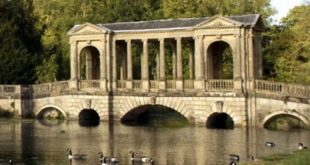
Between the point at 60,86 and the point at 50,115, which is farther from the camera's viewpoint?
the point at 50,115

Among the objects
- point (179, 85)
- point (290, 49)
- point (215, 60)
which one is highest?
point (290, 49)

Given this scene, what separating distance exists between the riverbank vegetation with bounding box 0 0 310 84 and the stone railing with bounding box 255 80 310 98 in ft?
16.4

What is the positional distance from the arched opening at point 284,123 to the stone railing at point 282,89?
2.19 meters

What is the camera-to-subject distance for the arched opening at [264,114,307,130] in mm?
51562

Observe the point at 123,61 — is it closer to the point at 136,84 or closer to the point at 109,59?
the point at 109,59

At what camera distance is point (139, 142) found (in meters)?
45.0

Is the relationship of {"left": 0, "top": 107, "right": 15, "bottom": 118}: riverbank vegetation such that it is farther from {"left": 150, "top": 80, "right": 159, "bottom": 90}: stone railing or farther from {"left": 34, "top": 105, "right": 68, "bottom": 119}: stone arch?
{"left": 150, "top": 80, "right": 159, "bottom": 90}: stone railing

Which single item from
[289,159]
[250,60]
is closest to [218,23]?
[250,60]

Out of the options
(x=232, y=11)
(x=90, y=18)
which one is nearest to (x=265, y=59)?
(x=232, y=11)

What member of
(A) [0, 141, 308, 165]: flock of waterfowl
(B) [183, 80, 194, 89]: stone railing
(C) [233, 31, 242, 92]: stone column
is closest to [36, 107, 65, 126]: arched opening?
(B) [183, 80, 194, 89]: stone railing

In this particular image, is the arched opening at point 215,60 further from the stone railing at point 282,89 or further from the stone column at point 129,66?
the stone column at point 129,66

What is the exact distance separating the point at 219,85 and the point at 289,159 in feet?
75.2

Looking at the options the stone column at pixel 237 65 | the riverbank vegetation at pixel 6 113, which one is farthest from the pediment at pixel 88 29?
the stone column at pixel 237 65

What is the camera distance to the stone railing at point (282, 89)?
48.8 meters
